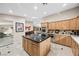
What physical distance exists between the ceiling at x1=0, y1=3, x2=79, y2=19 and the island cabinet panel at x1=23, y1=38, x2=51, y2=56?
2.26ft

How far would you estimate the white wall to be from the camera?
2.13m

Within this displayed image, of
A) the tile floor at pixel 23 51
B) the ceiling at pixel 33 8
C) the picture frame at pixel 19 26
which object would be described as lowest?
the tile floor at pixel 23 51

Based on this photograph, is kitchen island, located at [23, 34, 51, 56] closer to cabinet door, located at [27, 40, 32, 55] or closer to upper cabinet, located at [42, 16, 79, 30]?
cabinet door, located at [27, 40, 32, 55]

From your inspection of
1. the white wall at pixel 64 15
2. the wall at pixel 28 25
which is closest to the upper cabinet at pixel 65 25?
the white wall at pixel 64 15

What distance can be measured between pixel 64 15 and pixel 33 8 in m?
0.79

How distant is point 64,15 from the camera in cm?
221

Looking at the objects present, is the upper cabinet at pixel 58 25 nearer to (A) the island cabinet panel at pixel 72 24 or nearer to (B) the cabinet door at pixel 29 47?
(A) the island cabinet panel at pixel 72 24

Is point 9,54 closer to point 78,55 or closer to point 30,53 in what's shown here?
point 30,53

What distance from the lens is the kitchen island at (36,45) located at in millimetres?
2229

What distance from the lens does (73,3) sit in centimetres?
212

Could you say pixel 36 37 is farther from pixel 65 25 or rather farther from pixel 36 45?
pixel 65 25

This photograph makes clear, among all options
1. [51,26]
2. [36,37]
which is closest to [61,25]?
[51,26]

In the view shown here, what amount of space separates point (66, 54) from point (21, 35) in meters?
1.24

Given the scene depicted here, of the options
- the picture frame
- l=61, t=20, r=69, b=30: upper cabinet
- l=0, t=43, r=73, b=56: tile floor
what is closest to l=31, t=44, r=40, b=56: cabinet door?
l=0, t=43, r=73, b=56: tile floor
